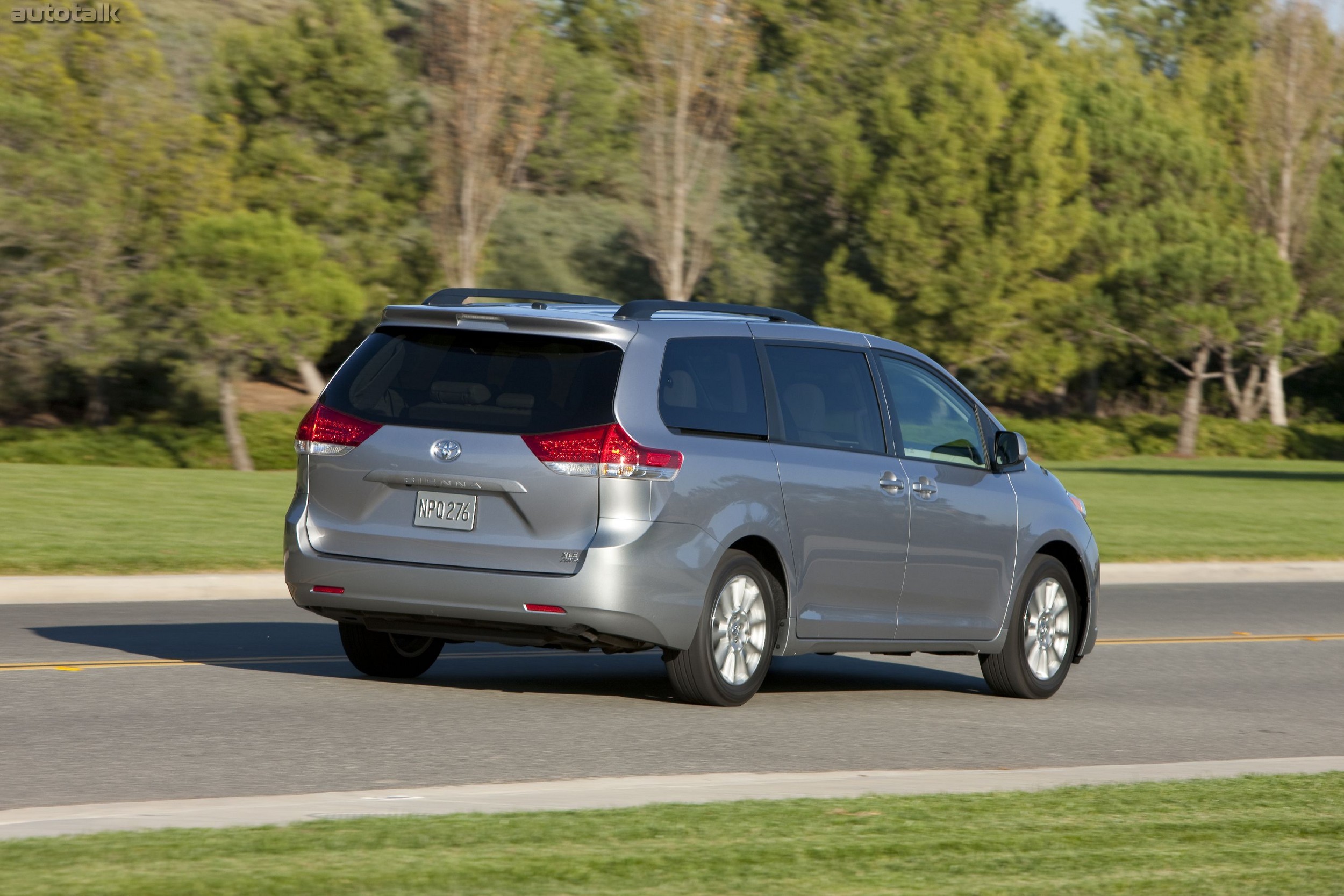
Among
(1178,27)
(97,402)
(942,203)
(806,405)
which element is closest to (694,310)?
(806,405)

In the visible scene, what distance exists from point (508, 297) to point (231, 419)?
32.5m

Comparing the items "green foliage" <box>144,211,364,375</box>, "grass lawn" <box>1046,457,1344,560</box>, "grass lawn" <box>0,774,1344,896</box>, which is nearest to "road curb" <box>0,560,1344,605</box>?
"grass lawn" <box>0,774,1344,896</box>

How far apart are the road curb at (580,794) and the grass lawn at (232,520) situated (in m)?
9.28

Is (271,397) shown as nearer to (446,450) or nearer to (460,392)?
(460,392)

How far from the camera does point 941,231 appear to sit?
5372cm

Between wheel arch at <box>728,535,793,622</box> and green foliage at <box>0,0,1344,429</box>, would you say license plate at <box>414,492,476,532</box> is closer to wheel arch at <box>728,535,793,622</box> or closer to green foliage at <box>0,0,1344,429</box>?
wheel arch at <box>728,535,793,622</box>

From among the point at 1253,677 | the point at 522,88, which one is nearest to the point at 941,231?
the point at 522,88

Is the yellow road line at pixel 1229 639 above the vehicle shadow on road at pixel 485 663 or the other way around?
the other way around

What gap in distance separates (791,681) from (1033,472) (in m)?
1.84

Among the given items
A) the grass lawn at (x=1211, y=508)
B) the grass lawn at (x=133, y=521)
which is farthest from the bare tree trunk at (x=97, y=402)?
the grass lawn at (x=1211, y=508)

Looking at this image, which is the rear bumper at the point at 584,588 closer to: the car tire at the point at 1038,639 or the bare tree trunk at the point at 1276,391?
the car tire at the point at 1038,639

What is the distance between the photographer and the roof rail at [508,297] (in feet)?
31.2

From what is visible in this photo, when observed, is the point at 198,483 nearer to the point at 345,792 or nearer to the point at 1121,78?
the point at 345,792

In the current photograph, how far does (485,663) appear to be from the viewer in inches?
444
